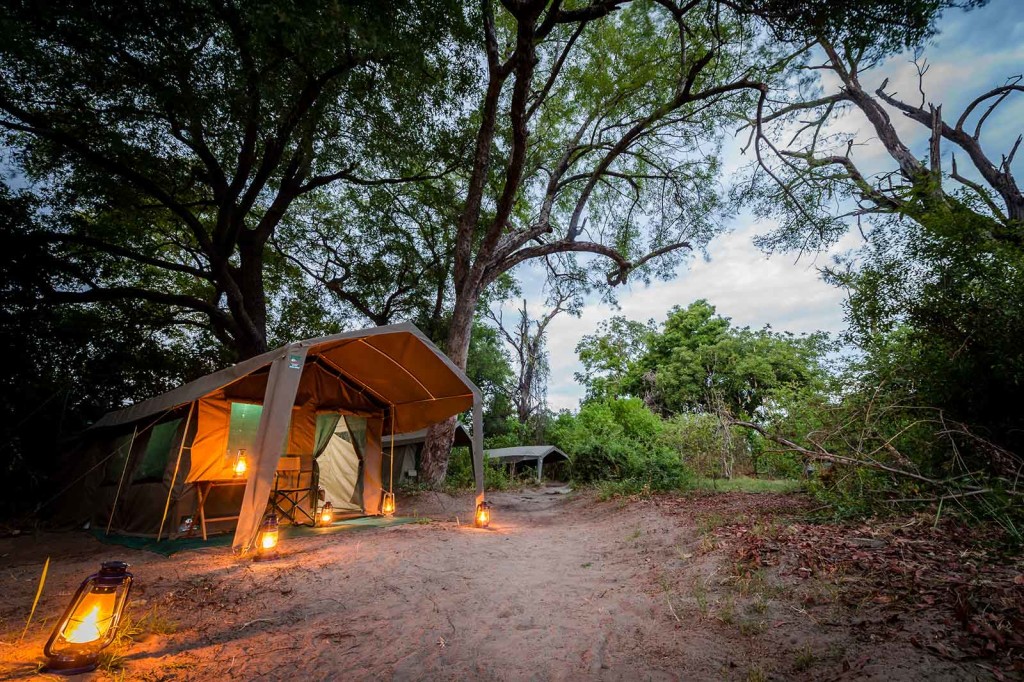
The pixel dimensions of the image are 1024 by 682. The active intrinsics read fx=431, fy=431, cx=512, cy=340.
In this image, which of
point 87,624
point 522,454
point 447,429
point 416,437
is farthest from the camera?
point 522,454

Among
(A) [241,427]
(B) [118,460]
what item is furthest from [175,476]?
(B) [118,460]

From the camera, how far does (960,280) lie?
406 centimetres

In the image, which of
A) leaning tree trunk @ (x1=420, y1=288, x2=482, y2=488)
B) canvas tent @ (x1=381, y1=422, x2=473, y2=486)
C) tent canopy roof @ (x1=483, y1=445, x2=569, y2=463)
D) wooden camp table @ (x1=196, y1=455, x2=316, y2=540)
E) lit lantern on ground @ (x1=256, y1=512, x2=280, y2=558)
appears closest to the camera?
lit lantern on ground @ (x1=256, y1=512, x2=280, y2=558)

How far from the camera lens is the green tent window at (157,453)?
5.95 meters

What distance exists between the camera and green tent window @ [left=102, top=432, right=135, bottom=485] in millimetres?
6844

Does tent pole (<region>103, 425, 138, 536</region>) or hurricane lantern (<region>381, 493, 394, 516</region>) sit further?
hurricane lantern (<region>381, 493, 394, 516</region>)

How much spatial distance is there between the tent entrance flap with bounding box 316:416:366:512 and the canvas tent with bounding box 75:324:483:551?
17 millimetres

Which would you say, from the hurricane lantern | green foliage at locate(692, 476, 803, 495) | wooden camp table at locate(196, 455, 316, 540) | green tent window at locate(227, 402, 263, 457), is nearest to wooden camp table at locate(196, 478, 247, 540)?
wooden camp table at locate(196, 455, 316, 540)

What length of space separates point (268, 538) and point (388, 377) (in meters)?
3.29

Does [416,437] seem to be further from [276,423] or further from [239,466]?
[276,423]

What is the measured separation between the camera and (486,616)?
10.2 ft

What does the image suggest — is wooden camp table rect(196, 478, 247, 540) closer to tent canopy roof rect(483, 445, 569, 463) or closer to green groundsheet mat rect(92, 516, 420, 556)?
green groundsheet mat rect(92, 516, 420, 556)

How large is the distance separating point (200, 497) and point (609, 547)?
5409 mm

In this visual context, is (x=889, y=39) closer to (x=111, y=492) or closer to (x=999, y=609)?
(x=999, y=609)
